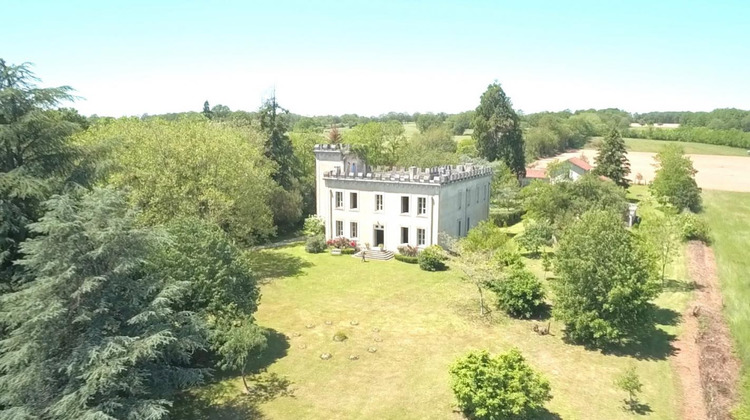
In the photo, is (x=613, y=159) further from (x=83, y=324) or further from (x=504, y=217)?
(x=83, y=324)

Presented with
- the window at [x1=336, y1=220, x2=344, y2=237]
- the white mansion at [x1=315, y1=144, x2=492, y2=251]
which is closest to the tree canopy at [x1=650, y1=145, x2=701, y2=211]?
the white mansion at [x1=315, y1=144, x2=492, y2=251]

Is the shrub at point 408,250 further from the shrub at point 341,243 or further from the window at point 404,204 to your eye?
the shrub at point 341,243

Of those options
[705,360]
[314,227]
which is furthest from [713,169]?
[705,360]

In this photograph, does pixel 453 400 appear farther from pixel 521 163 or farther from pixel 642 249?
pixel 521 163

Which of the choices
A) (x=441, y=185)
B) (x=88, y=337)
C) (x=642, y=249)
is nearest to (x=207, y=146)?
(x=441, y=185)

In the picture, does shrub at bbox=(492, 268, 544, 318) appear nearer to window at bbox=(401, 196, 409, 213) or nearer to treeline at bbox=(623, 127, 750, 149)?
window at bbox=(401, 196, 409, 213)
